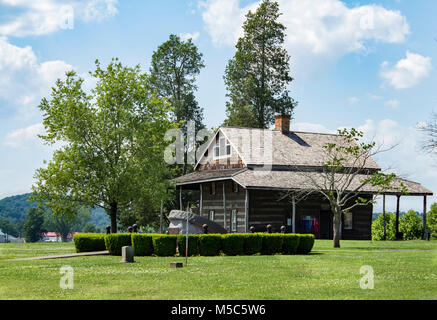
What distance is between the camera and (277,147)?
4484 centimetres

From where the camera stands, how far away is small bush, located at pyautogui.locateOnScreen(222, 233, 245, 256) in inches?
1018

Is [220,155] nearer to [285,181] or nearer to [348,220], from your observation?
[285,181]

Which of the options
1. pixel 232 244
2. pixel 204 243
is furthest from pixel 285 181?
pixel 204 243

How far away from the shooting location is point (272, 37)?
2283 inches

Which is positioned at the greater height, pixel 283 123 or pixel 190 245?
pixel 283 123

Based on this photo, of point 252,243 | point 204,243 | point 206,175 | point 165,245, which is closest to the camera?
point 165,245

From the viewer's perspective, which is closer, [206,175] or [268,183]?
[268,183]

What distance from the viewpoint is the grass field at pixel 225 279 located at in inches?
555

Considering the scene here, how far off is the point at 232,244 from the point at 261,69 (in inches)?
1368

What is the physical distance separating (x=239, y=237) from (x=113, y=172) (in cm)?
1268

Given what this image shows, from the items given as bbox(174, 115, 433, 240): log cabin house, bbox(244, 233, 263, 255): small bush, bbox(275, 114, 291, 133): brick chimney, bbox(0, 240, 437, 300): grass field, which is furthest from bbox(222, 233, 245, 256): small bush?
bbox(275, 114, 291, 133): brick chimney
